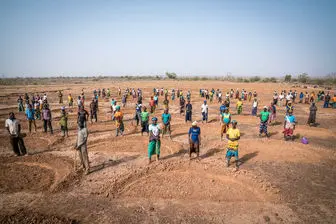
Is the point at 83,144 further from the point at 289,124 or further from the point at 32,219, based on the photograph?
the point at 289,124

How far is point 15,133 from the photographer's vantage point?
9.52 m

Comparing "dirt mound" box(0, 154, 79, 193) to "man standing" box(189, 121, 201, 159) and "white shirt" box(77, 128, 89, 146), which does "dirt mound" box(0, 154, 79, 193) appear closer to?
"white shirt" box(77, 128, 89, 146)

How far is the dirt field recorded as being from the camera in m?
5.84

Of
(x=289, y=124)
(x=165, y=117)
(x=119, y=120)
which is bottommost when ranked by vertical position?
(x=289, y=124)

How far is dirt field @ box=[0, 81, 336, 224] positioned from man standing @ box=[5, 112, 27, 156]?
49cm

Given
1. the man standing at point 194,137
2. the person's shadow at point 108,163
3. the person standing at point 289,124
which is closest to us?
the person's shadow at point 108,163

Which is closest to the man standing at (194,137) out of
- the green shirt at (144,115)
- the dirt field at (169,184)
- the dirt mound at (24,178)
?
the dirt field at (169,184)

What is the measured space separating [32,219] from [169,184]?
3.97 meters

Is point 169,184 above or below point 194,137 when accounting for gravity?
below

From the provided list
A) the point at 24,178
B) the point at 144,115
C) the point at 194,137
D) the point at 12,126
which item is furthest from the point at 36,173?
the point at 194,137

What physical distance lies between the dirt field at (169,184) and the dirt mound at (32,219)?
0.08 feet

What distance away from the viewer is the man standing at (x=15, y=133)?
372 inches

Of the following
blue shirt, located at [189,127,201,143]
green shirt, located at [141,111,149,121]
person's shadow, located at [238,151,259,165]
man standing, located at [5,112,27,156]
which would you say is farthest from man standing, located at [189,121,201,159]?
man standing, located at [5,112,27,156]

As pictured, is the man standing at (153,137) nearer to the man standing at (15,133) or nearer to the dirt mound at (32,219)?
the dirt mound at (32,219)
